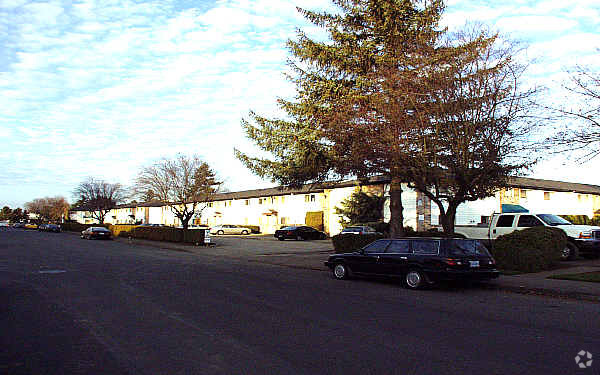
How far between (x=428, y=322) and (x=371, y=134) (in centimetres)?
1006

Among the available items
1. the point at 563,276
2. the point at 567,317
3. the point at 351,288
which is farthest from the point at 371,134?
the point at 567,317

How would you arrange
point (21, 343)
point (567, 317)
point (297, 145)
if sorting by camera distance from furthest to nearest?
point (297, 145)
point (567, 317)
point (21, 343)

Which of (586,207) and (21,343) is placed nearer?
(21,343)

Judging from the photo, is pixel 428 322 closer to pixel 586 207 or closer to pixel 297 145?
pixel 297 145

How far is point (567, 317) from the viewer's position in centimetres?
918

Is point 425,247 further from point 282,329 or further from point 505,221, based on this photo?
point 505,221

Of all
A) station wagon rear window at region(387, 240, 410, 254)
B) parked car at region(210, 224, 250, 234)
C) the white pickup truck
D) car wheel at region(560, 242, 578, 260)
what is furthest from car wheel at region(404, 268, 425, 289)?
parked car at region(210, 224, 250, 234)

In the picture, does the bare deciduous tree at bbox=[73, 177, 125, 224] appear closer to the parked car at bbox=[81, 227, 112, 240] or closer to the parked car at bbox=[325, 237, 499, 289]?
the parked car at bbox=[81, 227, 112, 240]

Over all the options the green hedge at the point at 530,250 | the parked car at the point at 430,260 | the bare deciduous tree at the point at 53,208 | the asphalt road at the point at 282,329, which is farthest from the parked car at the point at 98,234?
the bare deciduous tree at the point at 53,208

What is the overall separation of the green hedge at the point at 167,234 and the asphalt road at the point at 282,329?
21617 mm

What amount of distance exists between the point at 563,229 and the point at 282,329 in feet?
54.3

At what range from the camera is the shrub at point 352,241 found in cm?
2198

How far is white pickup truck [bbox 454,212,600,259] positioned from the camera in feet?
64.0

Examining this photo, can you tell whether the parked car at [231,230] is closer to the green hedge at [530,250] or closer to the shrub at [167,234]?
the shrub at [167,234]
